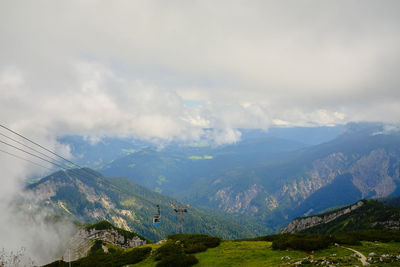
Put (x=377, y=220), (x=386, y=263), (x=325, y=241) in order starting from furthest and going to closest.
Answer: (x=377, y=220) < (x=325, y=241) < (x=386, y=263)

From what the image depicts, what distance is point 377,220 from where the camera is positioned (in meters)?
190

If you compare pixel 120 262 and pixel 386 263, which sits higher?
pixel 386 263

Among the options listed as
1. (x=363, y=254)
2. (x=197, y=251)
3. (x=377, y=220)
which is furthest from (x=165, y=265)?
(x=377, y=220)

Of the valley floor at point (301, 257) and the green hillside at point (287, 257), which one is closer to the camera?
the valley floor at point (301, 257)

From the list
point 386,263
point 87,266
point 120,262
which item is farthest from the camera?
point 87,266

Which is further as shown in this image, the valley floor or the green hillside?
the green hillside

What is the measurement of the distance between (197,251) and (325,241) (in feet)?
76.8

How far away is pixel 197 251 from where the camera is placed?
4634cm

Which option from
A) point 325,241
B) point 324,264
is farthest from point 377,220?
point 324,264

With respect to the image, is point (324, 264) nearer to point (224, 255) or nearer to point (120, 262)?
point (224, 255)

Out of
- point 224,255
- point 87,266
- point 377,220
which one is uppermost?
point 224,255

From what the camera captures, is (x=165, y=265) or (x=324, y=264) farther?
(x=165, y=265)

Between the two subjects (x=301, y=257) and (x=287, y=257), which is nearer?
(x=301, y=257)

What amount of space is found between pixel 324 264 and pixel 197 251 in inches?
1050
